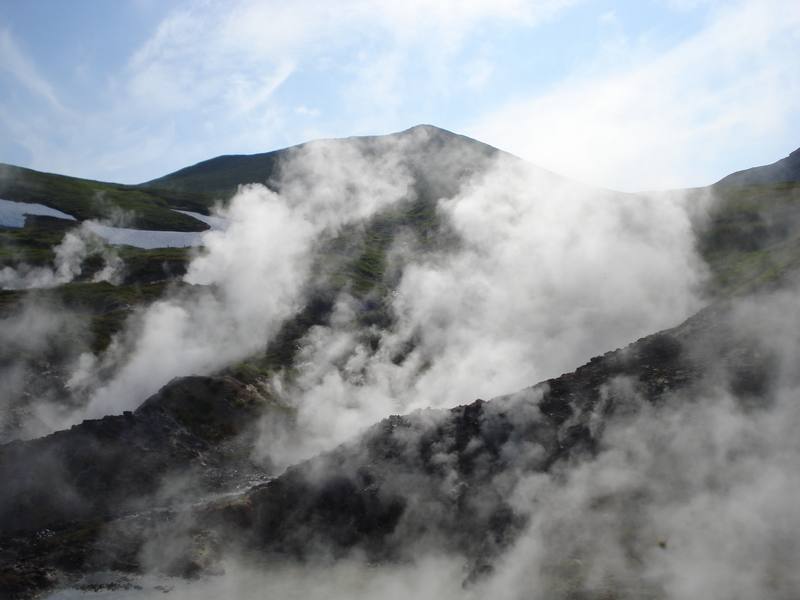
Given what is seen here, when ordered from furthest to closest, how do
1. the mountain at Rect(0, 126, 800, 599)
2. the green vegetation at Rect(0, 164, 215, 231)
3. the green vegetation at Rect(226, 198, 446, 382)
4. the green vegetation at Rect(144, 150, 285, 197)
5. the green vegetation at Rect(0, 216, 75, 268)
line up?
the green vegetation at Rect(144, 150, 285, 197) → the green vegetation at Rect(0, 164, 215, 231) → the green vegetation at Rect(0, 216, 75, 268) → the green vegetation at Rect(226, 198, 446, 382) → the mountain at Rect(0, 126, 800, 599)

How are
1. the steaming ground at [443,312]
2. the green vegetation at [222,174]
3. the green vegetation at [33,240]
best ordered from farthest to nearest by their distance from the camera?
the green vegetation at [222,174] → the green vegetation at [33,240] → the steaming ground at [443,312]

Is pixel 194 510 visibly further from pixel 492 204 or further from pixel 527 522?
pixel 492 204

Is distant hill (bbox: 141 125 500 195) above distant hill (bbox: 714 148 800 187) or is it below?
above

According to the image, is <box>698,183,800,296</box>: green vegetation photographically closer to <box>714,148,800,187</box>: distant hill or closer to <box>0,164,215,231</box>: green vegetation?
<box>714,148,800,187</box>: distant hill

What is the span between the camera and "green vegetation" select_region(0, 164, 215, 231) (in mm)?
102238

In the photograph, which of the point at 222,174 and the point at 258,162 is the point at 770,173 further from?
the point at 222,174

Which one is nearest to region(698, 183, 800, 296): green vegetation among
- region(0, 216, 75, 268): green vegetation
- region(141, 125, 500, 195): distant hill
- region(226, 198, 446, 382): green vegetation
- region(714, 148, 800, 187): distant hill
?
region(226, 198, 446, 382): green vegetation

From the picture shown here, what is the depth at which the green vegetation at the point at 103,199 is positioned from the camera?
102 meters

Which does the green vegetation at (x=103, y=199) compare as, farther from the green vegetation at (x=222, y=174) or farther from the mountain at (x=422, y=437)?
the mountain at (x=422, y=437)

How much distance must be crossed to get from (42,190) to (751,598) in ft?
383

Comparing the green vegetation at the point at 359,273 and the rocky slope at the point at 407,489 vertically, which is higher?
the green vegetation at the point at 359,273

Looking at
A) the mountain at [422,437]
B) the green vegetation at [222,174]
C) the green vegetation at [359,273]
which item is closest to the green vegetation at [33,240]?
the mountain at [422,437]

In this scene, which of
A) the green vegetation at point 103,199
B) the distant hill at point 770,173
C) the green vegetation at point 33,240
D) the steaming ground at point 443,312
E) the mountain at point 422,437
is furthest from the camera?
the distant hill at point 770,173

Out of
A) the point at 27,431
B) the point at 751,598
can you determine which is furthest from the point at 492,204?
the point at 751,598
